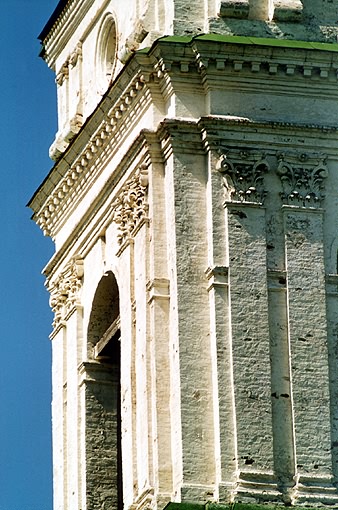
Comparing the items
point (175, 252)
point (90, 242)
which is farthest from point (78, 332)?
point (175, 252)

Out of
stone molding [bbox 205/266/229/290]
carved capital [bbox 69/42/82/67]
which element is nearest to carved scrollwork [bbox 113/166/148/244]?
stone molding [bbox 205/266/229/290]

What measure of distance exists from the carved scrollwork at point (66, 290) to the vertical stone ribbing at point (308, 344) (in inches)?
212

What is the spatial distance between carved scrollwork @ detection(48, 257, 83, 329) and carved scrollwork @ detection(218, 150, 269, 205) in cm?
494

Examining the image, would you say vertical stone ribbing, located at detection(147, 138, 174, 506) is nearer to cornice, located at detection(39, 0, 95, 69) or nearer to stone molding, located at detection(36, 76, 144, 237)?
stone molding, located at detection(36, 76, 144, 237)

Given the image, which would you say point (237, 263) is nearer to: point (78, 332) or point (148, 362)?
point (148, 362)

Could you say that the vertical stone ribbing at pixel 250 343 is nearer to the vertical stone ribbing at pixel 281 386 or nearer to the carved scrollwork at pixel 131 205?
the vertical stone ribbing at pixel 281 386

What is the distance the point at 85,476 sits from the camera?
48031 mm

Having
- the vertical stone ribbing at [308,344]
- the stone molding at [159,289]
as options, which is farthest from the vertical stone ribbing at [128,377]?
the vertical stone ribbing at [308,344]

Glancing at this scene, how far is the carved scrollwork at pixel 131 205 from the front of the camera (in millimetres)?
46125

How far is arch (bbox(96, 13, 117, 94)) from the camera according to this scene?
49656 millimetres

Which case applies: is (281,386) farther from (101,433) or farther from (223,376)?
(101,433)

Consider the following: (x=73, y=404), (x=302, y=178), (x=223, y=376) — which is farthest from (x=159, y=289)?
(x=73, y=404)

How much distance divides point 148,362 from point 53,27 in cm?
921

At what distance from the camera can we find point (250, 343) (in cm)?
4431
